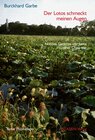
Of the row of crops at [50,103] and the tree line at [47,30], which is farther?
the tree line at [47,30]

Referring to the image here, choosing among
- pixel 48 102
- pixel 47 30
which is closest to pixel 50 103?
pixel 48 102

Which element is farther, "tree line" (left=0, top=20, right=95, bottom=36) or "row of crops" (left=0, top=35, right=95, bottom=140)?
"tree line" (left=0, top=20, right=95, bottom=36)

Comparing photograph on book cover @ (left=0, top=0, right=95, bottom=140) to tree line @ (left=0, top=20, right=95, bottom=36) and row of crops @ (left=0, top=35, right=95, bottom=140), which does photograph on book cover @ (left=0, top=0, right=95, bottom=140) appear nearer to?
row of crops @ (left=0, top=35, right=95, bottom=140)

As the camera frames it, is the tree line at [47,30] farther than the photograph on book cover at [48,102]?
Yes

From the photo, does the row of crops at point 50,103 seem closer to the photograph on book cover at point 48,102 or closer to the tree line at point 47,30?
the photograph on book cover at point 48,102

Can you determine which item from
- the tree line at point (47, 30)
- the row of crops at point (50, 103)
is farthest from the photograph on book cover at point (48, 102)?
the tree line at point (47, 30)

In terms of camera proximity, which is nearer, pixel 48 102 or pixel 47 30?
pixel 48 102

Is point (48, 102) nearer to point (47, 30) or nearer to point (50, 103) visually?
point (50, 103)

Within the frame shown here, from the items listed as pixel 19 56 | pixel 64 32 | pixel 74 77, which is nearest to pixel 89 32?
pixel 64 32

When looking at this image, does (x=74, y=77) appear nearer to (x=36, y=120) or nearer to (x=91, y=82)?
(x=91, y=82)

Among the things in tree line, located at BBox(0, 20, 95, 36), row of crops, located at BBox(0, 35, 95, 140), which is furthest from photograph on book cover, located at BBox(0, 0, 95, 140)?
tree line, located at BBox(0, 20, 95, 36)

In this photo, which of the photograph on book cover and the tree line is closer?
the photograph on book cover

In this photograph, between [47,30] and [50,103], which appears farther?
→ [47,30]

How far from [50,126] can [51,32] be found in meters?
14.8
